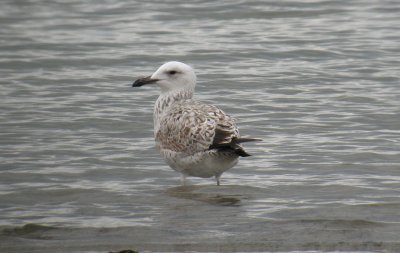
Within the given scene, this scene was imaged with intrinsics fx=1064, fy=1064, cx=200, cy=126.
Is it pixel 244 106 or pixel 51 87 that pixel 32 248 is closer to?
pixel 244 106

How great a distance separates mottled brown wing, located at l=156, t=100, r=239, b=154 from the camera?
9.37m

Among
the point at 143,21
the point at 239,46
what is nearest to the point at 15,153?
the point at 239,46

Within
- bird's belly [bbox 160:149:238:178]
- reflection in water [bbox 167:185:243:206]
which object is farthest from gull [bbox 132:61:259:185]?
reflection in water [bbox 167:185:243:206]

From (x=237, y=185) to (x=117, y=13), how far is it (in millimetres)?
10253

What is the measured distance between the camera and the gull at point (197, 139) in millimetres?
9305

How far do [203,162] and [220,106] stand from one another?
13.4 feet

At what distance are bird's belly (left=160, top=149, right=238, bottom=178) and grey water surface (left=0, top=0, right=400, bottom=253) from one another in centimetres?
20

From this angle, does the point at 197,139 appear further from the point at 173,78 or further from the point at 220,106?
the point at 220,106

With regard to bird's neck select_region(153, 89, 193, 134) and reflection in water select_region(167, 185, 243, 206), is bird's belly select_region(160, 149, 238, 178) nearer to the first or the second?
reflection in water select_region(167, 185, 243, 206)

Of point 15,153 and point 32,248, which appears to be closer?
point 32,248

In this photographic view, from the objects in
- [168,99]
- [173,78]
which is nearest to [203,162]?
[168,99]

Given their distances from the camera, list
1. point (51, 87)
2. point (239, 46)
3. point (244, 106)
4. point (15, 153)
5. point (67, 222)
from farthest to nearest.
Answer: point (239, 46) → point (51, 87) → point (244, 106) → point (15, 153) → point (67, 222)

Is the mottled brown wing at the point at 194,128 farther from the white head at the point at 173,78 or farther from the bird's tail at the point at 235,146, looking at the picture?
the white head at the point at 173,78

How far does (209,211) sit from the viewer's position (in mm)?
8773
